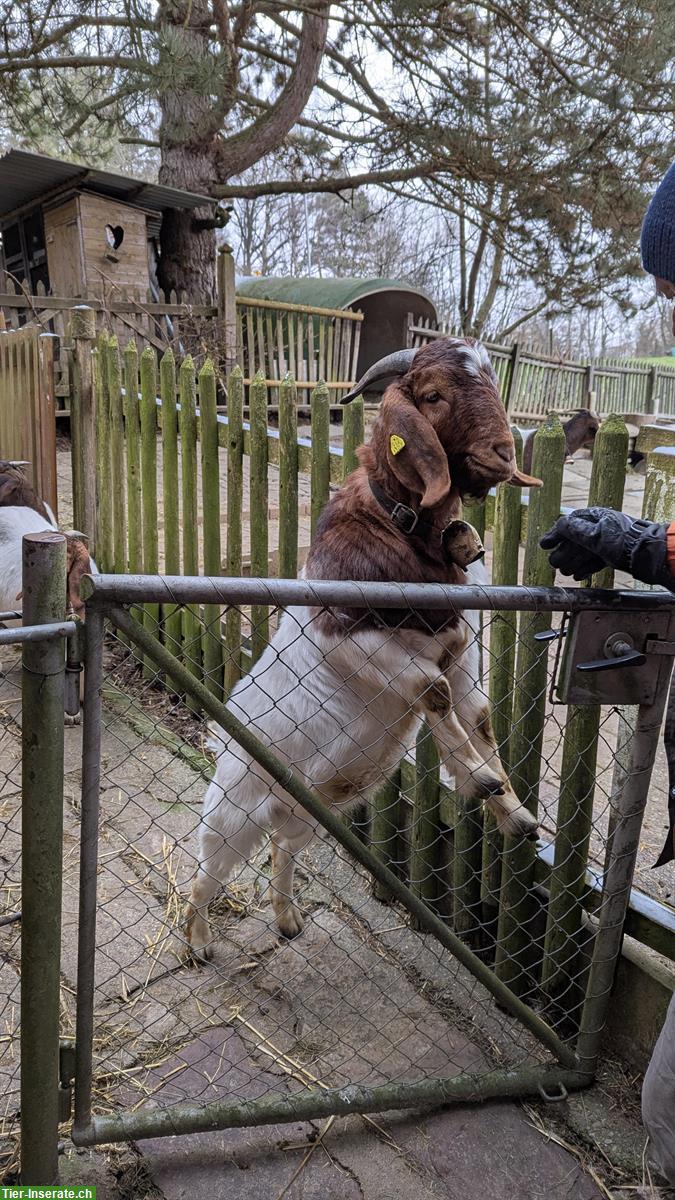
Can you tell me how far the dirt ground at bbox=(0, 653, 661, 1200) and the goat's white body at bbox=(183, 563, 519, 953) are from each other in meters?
0.20

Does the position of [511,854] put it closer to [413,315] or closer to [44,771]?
[44,771]

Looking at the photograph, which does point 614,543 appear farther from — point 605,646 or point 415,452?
point 415,452

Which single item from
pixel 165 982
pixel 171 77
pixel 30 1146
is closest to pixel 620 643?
pixel 30 1146

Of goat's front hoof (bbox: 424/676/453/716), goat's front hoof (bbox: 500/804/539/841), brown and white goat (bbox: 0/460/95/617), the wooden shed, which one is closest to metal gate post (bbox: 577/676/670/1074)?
goat's front hoof (bbox: 500/804/539/841)

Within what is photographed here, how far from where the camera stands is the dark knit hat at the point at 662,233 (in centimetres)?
171

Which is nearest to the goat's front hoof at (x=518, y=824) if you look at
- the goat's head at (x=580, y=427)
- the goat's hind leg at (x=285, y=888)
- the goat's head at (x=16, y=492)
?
the goat's hind leg at (x=285, y=888)

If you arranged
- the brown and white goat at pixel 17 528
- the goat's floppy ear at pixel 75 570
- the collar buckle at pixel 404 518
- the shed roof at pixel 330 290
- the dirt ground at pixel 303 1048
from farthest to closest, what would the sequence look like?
the shed roof at pixel 330 290 → the brown and white goat at pixel 17 528 → the goat's floppy ear at pixel 75 570 → the collar buckle at pixel 404 518 → the dirt ground at pixel 303 1048

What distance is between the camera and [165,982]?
9.00ft

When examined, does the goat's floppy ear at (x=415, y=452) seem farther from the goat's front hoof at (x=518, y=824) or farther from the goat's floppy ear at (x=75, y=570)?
the goat's floppy ear at (x=75, y=570)

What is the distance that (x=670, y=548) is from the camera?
1.69 meters

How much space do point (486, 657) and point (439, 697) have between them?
2308 mm

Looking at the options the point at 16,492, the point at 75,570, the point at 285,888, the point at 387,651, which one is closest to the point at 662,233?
the point at 387,651

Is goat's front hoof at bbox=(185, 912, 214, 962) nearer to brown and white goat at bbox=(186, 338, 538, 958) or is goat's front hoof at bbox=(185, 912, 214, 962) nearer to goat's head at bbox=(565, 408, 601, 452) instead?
brown and white goat at bbox=(186, 338, 538, 958)

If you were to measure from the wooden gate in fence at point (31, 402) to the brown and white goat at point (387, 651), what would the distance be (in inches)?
159
